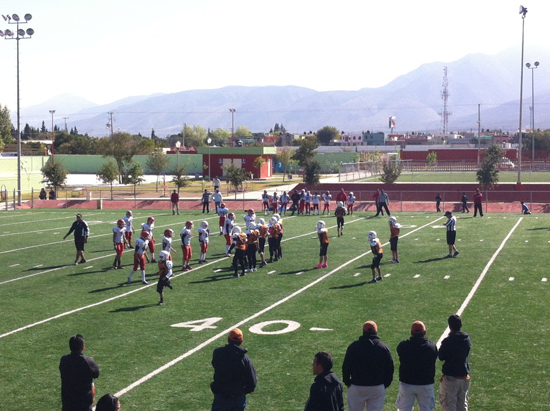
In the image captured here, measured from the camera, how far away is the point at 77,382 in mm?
8516

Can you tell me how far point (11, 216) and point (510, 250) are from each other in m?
29.8

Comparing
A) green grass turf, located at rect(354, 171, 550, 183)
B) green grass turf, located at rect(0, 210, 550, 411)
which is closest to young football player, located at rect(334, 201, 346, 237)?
green grass turf, located at rect(0, 210, 550, 411)

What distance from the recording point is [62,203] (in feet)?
164

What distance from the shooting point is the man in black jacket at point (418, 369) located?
882 centimetres

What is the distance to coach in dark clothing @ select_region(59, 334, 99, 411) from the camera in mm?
8501

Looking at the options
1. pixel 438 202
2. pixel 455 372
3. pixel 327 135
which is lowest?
pixel 455 372

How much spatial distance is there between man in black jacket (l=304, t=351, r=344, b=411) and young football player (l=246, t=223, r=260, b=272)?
14.0 metres

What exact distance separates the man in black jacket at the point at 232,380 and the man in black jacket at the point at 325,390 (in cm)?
104

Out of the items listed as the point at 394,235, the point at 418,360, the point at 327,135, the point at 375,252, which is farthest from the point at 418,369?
the point at 327,135

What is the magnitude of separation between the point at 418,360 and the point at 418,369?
117 millimetres

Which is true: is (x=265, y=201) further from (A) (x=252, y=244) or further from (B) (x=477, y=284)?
(B) (x=477, y=284)

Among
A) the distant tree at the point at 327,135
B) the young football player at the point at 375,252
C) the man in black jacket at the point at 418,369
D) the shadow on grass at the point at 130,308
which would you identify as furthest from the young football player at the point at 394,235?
the distant tree at the point at 327,135

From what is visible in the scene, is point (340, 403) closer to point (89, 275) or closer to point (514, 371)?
point (514, 371)

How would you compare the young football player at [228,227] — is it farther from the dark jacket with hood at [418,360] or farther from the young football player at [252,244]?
the dark jacket with hood at [418,360]
